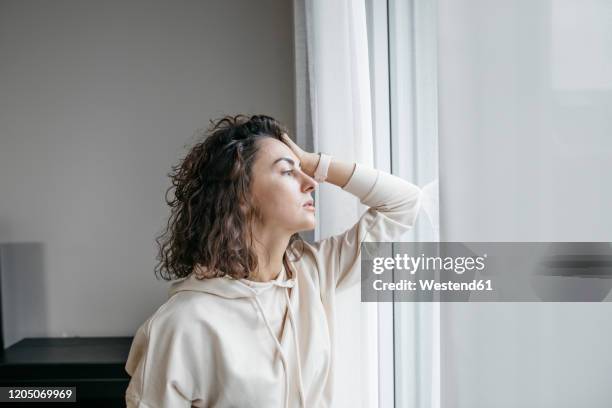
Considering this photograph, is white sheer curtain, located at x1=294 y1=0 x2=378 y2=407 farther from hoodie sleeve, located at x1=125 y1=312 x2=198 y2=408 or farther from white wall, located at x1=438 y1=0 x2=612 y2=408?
white wall, located at x1=438 y1=0 x2=612 y2=408

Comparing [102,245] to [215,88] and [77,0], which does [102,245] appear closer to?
[215,88]

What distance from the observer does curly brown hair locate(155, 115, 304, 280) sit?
3.25 ft

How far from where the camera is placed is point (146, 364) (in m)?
0.95

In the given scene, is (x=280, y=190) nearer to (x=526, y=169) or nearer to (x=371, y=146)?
(x=371, y=146)

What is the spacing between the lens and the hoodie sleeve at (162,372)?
0.94 m

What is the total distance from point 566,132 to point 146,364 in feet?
2.51

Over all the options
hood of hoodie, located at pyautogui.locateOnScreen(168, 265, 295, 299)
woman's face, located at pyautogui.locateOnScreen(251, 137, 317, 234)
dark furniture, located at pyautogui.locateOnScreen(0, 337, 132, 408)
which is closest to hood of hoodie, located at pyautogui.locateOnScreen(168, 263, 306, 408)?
hood of hoodie, located at pyautogui.locateOnScreen(168, 265, 295, 299)

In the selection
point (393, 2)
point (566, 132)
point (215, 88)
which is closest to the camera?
point (566, 132)

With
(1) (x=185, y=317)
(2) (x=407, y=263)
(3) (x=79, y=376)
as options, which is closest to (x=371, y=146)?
(2) (x=407, y=263)

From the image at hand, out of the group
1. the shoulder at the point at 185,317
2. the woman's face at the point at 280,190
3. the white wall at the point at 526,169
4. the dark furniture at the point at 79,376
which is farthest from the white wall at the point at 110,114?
the white wall at the point at 526,169

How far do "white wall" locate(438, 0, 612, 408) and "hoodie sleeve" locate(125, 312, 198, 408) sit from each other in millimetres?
498


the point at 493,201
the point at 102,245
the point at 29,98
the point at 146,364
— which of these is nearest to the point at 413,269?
the point at 146,364

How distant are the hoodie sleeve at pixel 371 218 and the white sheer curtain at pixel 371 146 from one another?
0.18ft

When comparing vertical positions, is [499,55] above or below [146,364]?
above
